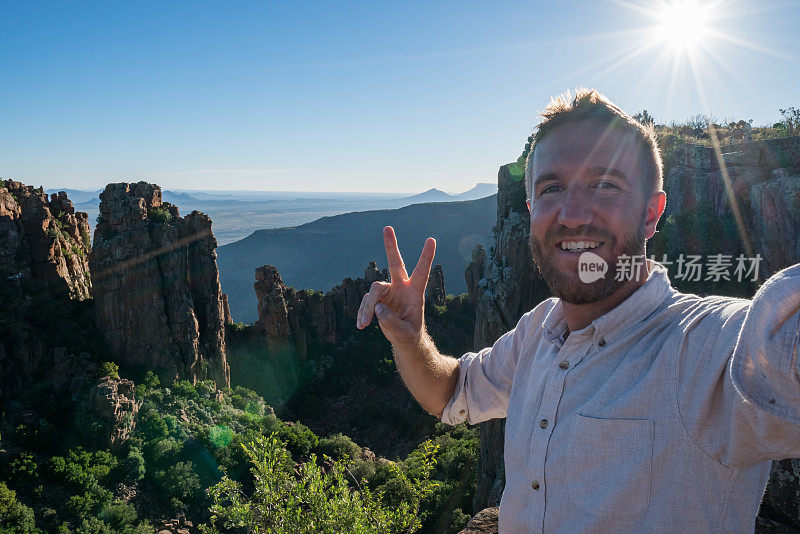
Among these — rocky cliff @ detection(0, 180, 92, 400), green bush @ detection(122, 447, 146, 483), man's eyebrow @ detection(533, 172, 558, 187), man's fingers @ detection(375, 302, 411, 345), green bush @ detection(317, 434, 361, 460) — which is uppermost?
man's eyebrow @ detection(533, 172, 558, 187)

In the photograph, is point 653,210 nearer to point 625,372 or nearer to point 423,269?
point 625,372

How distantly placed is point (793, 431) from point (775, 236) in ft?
29.4

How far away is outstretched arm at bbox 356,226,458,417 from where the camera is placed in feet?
8.29

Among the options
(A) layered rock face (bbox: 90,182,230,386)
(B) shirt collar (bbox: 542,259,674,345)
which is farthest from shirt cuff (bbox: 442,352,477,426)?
(A) layered rock face (bbox: 90,182,230,386)

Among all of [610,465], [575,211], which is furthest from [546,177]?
[610,465]

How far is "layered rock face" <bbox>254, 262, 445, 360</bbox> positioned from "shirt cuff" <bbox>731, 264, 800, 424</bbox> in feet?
102

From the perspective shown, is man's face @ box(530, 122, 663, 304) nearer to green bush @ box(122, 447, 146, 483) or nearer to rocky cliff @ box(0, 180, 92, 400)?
green bush @ box(122, 447, 146, 483)

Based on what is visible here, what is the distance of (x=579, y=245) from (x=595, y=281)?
18cm

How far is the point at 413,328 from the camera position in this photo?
100 inches

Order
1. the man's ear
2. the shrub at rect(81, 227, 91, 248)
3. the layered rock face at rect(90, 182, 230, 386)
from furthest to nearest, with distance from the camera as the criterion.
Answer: the shrub at rect(81, 227, 91, 248), the layered rock face at rect(90, 182, 230, 386), the man's ear

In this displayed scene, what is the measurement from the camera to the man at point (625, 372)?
118cm

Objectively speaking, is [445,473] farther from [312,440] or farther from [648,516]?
[648,516]

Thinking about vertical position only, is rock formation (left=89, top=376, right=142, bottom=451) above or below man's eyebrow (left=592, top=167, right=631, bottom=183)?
below

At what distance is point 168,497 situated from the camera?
1877cm
